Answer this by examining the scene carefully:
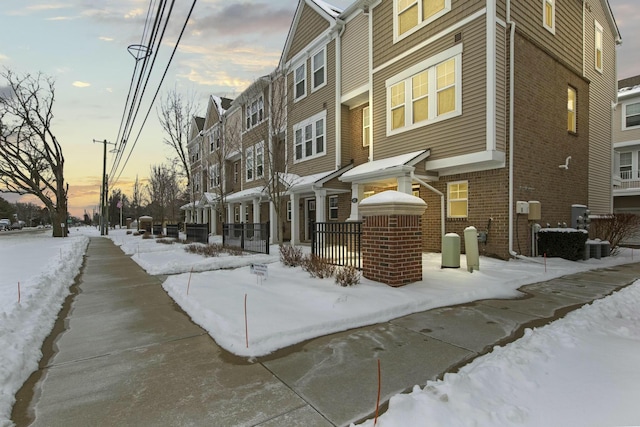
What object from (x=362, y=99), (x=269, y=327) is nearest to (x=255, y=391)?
(x=269, y=327)

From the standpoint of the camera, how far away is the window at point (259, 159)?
2069cm

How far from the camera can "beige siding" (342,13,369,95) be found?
13.5 meters

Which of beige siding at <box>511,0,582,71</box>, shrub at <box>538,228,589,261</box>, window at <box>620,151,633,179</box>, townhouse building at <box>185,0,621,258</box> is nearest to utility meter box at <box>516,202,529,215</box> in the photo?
townhouse building at <box>185,0,621,258</box>

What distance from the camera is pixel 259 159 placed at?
21.4m

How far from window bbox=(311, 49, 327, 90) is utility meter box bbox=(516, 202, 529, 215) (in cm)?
981

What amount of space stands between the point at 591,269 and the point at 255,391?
951cm

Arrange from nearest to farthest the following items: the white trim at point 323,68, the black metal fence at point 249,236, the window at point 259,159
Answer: the black metal fence at point 249,236
the white trim at point 323,68
the window at point 259,159

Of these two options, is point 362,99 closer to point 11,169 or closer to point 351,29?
point 351,29

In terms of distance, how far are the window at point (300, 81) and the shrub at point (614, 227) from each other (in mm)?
13420

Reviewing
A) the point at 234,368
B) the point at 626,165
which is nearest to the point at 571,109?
the point at 626,165

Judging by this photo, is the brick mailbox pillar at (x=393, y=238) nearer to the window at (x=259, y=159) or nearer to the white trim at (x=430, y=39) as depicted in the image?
the white trim at (x=430, y=39)

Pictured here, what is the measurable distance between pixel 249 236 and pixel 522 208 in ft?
30.4

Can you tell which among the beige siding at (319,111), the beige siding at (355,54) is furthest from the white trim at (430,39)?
the beige siding at (319,111)

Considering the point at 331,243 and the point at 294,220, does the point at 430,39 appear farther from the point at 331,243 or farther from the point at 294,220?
the point at 294,220
